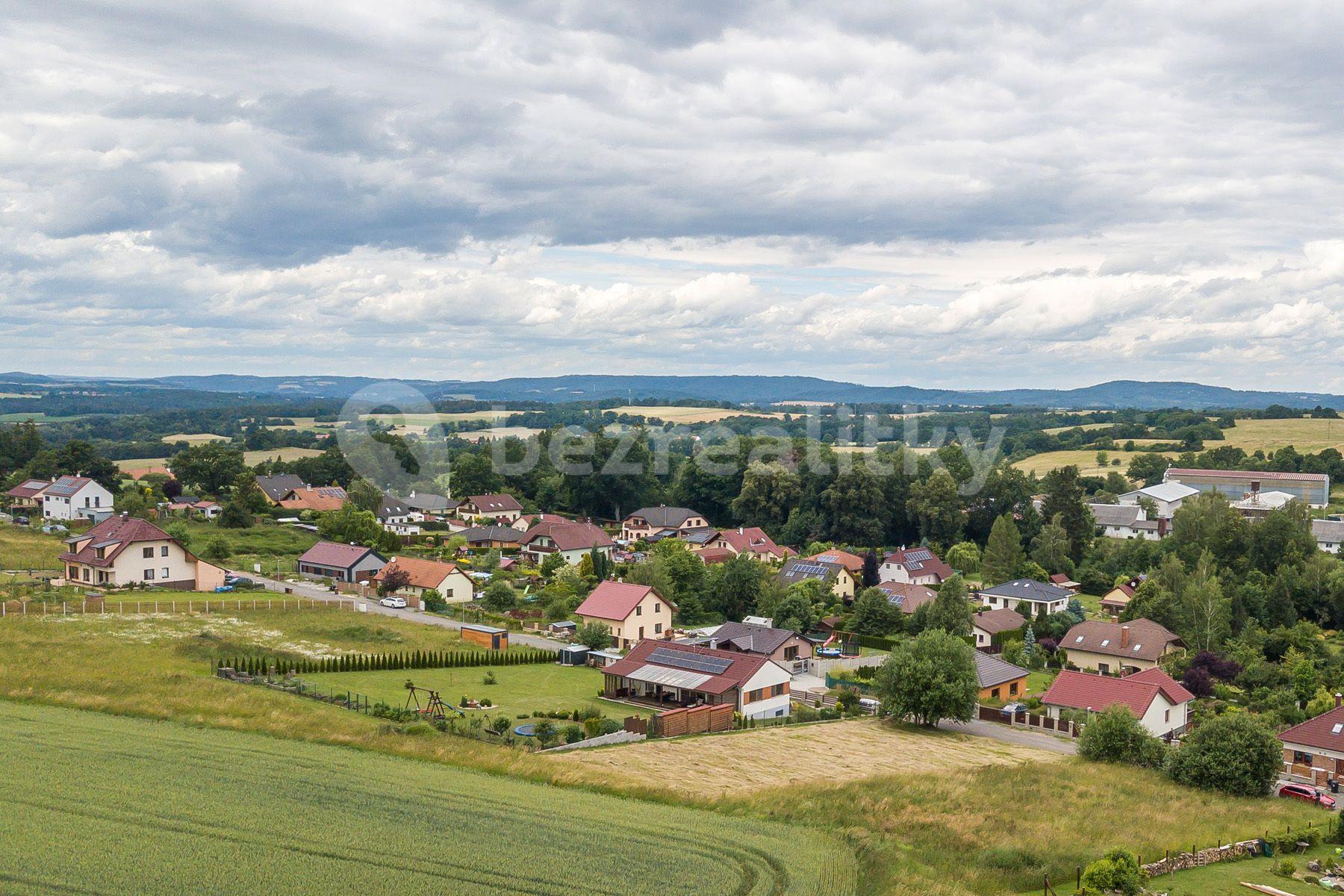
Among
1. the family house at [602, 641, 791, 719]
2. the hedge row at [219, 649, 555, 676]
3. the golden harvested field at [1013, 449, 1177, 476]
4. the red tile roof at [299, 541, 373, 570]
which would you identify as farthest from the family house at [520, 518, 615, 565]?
the golden harvested field at [1013, 449, 1177, 476]

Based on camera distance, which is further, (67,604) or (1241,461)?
(1241,461)

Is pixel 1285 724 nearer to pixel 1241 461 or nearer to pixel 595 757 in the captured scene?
pixel 595 757

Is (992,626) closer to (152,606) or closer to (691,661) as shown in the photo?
(691,661)

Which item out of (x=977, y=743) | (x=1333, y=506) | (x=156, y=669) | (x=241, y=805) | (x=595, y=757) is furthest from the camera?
(x=1333, y=506)

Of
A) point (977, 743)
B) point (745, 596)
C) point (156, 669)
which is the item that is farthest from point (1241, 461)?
point (156, 669)

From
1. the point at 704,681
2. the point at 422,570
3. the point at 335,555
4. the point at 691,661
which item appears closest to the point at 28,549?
the point at 335,555

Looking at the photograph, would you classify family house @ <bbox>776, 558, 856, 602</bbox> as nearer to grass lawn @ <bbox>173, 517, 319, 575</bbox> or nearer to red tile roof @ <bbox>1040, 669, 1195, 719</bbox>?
red tile roof @ <bbox>1040, 669, 1195, 719</bbox>
